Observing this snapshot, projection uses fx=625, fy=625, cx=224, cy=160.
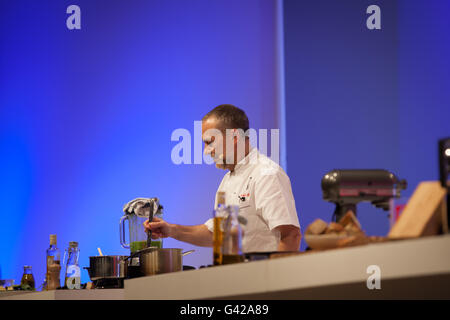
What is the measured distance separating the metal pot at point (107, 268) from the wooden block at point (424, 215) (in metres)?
1.55

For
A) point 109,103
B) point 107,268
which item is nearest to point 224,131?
point 107,268

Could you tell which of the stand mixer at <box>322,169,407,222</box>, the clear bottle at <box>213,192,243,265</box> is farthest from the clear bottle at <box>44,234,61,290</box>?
the stand mixer at <box>322,169,407,222</box>

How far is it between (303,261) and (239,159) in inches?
64.9

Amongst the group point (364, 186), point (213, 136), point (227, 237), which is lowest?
point (227, 237)

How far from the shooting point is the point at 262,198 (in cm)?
244

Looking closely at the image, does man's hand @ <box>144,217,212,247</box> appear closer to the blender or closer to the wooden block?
the blender

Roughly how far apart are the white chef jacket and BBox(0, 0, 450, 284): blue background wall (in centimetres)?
71

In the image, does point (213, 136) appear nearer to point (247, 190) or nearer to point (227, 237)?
point (247, 190)

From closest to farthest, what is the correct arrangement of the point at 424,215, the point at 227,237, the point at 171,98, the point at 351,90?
the point at 424,215 < the point at 227,237 < the point at 351,90 < the point at 171,98

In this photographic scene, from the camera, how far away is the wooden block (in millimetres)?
935

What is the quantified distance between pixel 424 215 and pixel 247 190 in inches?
64.6

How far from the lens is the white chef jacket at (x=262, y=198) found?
7.74 feet

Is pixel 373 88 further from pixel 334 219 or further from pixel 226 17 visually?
pixel 334 219

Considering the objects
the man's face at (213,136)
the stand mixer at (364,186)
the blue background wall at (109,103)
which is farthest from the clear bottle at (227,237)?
the blue background wall at (109,103)
